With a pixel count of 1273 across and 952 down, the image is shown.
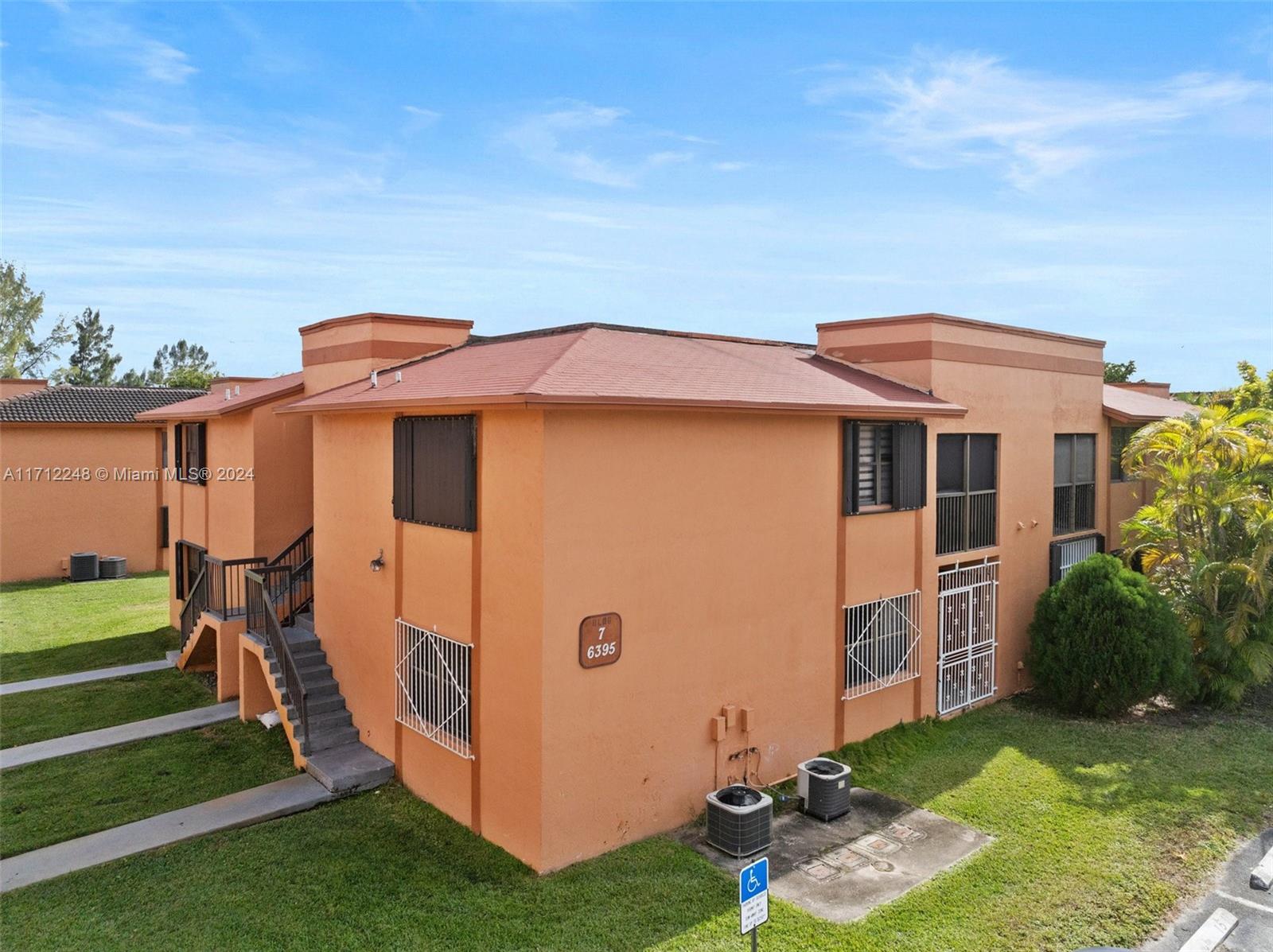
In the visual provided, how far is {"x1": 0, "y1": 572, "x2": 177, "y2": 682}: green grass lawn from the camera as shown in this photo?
17781 mm

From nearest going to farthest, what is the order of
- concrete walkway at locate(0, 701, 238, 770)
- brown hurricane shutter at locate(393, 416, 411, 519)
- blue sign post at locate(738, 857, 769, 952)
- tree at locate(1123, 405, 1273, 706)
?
blue sign post at locate(738, 857, 769, 952) < brown hurricane shutter at locate(393, 416, 411, 519) < concrete walkway at locate(0, 701, 238, 770) < tree at locate(1123, 405, 1273, 706)

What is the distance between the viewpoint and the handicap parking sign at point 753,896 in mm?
6102

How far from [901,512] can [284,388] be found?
35.9 feet

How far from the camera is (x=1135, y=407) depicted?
59.6 feet

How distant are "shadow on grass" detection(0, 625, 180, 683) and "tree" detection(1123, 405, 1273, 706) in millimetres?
19777

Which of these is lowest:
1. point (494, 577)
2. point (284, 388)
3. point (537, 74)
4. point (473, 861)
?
point (473, 861)

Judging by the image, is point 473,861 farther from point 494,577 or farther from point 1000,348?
point 1000,348

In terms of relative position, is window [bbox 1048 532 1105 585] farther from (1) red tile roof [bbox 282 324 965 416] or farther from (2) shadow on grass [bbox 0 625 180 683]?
(2) shadow on grass [bbox 0 625 180 683]

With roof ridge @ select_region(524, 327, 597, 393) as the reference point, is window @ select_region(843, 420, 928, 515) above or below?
below

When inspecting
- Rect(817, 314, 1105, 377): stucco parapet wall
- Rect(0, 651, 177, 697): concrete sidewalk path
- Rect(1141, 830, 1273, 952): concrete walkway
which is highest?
Rect(817, 314, 1105, 377): stucco parapet wall

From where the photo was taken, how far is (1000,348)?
14484 mm

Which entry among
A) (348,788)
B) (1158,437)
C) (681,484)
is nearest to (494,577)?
(681,484)

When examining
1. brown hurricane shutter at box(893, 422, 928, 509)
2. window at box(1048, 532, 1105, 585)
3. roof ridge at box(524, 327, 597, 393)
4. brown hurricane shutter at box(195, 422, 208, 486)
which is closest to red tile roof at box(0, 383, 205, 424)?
brown hurricane shutter at box(195, 422, 208, 486)

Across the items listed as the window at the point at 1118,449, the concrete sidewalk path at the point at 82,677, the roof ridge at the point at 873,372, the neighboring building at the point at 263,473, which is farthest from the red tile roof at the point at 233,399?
the window at the point at 1118,449
